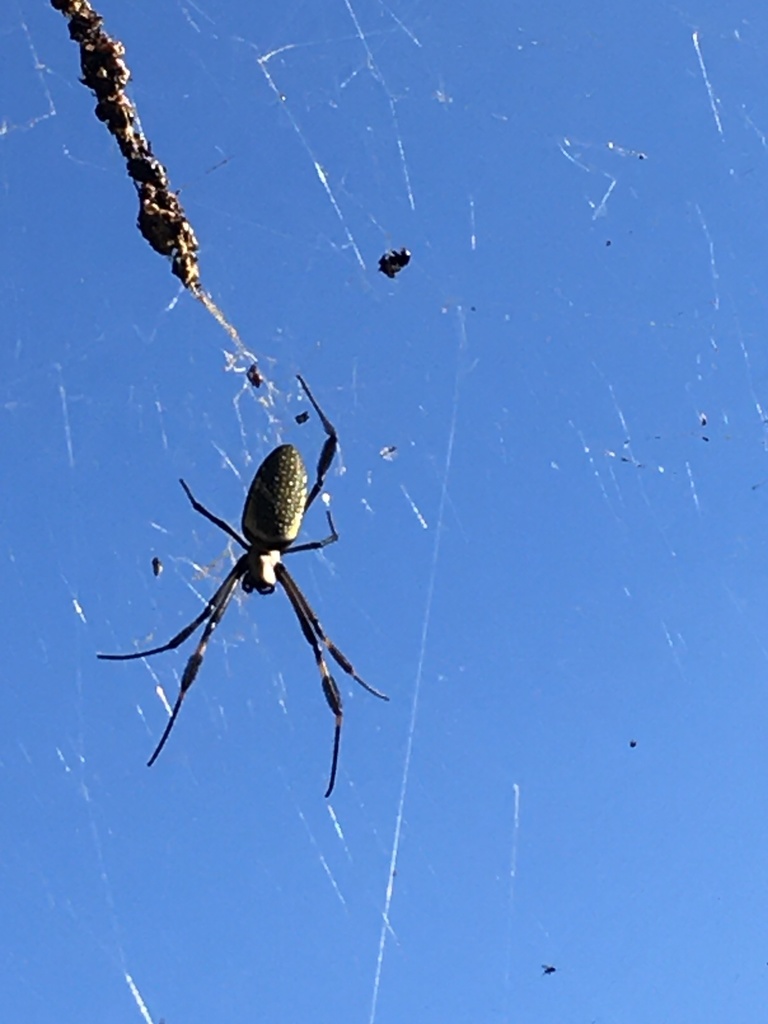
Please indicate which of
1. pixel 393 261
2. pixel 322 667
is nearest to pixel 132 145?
pixel 393 261

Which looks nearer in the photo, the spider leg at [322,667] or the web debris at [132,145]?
the web debris at [132,145]

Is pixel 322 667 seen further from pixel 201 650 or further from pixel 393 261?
pixel 393 261

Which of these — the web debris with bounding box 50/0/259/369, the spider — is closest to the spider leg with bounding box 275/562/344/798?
the spider

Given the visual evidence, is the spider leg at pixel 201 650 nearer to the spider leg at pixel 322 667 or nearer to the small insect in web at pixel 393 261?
the spider leg at pixel 322 667

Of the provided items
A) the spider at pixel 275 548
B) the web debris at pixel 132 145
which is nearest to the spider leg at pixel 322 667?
the spider at pixel 275 548

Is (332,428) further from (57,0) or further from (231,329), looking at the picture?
(57,0)

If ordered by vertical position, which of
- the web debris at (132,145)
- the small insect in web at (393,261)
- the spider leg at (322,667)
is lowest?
the spider leg at (322,667)

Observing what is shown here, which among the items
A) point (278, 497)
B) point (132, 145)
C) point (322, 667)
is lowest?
point (322, 667)
